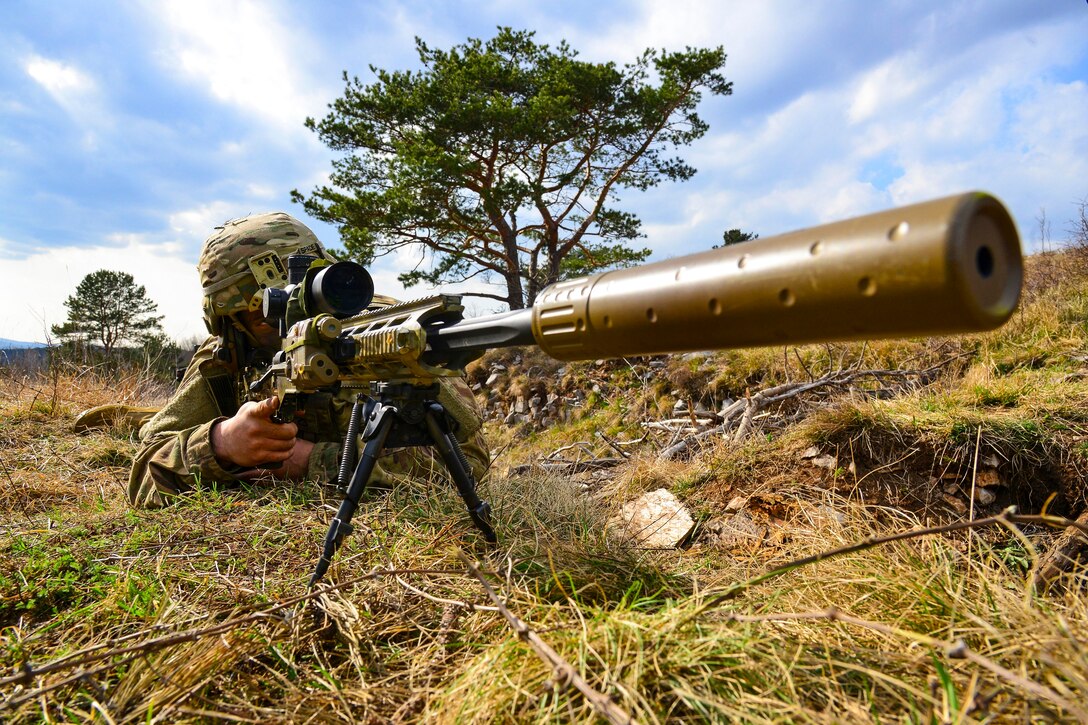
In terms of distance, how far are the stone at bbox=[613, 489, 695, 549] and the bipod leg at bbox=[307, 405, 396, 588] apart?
1.24 metres

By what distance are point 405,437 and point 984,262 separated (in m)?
1.54

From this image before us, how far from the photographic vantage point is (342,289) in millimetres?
2135

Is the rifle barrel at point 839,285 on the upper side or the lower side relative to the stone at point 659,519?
upper

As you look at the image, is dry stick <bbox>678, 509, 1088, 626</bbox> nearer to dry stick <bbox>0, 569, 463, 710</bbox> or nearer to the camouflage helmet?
dry stick <bbox>0, 569, 463, 710</bbox>

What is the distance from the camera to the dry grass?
3.31ft

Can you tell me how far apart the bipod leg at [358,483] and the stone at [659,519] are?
1242 millimetres

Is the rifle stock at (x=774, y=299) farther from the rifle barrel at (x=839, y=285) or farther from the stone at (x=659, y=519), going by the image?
the stone at (x=659, y=519)

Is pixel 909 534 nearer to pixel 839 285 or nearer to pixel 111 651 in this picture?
pixel 839 285

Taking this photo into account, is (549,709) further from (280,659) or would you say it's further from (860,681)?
(280,659)

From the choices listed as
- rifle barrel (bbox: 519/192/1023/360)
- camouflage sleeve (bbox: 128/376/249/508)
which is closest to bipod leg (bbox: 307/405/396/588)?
rifle barrel (bbox: 519/192/1023/360)

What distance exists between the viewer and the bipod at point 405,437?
176 centimetres

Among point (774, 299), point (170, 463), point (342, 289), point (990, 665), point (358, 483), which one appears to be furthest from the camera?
point (170, 463)

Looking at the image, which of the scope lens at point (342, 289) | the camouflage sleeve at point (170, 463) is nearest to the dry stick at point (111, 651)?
the scope lens at point (342, 289)

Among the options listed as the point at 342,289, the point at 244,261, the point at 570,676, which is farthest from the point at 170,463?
the point at 570,676
